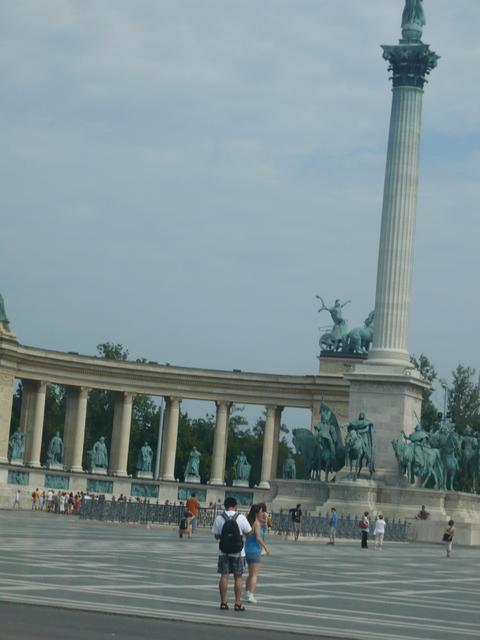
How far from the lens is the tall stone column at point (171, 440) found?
11769 cm

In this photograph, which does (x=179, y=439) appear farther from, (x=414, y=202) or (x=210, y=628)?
(x=210, y=628)

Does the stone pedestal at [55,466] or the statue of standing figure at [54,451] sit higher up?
the statue of standing figure at [54,451]

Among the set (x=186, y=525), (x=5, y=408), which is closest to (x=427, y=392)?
(x=5, y=408)

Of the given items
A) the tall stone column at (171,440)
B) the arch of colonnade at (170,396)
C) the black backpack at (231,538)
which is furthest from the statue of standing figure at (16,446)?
the black backpack at (231,538)

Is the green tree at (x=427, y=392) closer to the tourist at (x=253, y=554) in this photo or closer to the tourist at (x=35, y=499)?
the tourist at (x=35, y=499)

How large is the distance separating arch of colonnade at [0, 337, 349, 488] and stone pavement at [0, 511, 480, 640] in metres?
60.2

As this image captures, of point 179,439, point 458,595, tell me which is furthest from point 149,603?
point 179,439

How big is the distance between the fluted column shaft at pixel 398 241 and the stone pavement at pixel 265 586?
27.4 m

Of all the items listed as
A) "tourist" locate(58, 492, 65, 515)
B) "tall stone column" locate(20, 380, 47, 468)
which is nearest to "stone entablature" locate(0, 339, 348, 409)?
"tall stone column" locate(20, 380, 47, 468)

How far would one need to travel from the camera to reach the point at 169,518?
75.0 metres

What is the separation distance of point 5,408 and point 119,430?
358 inches

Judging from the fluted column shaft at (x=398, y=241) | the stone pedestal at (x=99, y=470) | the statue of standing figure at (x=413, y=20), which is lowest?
the stone pedestal at (x=99, y=470)

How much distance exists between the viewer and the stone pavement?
26344 millimetres

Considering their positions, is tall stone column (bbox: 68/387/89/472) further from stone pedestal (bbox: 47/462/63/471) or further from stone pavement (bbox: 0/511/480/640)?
stone pavement (bbox: 0/511/480/640)
